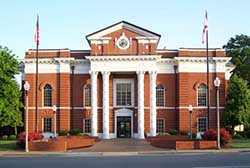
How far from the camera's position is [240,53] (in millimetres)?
92125

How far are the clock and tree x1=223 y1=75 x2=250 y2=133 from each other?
14940mm

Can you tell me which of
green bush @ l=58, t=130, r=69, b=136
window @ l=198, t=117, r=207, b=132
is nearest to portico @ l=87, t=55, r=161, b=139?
green bush @ l=58, t=130, r=69, b=136

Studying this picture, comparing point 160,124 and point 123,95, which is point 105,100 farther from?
point 160,124

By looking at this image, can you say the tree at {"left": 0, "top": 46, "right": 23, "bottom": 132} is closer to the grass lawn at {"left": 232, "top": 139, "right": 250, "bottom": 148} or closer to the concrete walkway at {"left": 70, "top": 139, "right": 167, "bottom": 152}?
the concrete walkway at {"left": 70, "top": 139, "right": 167, "bottom": 152}

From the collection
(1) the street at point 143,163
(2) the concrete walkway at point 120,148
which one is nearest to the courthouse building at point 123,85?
(2) the concrete walkway at point 120,148

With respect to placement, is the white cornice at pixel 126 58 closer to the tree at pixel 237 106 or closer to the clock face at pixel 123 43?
the clock face at pixel 123 43

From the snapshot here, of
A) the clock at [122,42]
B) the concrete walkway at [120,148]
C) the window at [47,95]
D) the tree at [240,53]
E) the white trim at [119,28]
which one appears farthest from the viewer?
the tree at [240,53]

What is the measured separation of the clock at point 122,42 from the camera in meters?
64.4

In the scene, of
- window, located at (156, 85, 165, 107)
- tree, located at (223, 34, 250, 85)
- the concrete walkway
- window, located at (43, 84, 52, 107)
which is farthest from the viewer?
tree, located at (223, 34, 250, 85)

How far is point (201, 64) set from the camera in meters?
65.7

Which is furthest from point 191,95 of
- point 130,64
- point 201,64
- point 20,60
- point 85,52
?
point 20,60

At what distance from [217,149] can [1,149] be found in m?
17.9

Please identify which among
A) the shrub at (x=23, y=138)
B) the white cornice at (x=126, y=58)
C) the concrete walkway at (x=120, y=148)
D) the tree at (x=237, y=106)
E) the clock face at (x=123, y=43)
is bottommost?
the concrete walkway at (x=120, y=148)

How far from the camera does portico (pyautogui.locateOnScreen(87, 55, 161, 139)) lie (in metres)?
63.8
